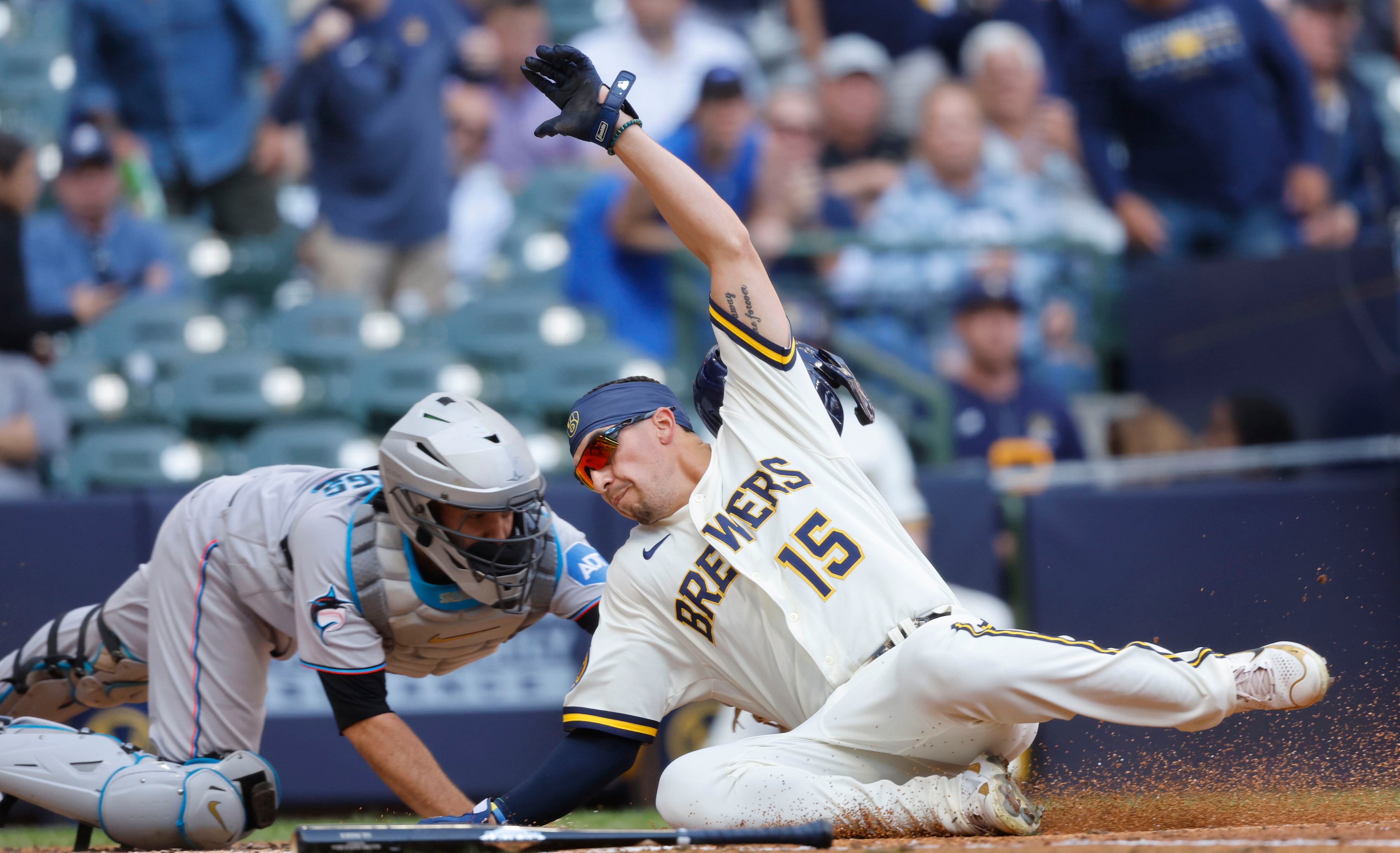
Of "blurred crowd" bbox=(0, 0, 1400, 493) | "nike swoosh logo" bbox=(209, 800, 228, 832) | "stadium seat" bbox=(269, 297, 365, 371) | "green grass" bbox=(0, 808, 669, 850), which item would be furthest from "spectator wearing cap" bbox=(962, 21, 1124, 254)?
"nike swoosh logo" bbox=(209, 800, 228, 832)

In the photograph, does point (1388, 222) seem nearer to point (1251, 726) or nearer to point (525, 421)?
point (1251, 726)

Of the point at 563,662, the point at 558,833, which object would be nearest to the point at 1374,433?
the point at 563,662

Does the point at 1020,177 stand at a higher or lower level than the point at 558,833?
higher

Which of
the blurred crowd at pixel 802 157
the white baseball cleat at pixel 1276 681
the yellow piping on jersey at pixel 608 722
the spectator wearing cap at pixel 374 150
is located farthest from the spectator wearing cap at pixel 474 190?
the white baseball cleat at pixel 1276 681

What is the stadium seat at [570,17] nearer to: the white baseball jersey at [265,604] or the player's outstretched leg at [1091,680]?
the white baseball jersey at [265,604]

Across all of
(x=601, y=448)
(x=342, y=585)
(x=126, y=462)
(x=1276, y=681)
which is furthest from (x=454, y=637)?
(x=126, y=462)
